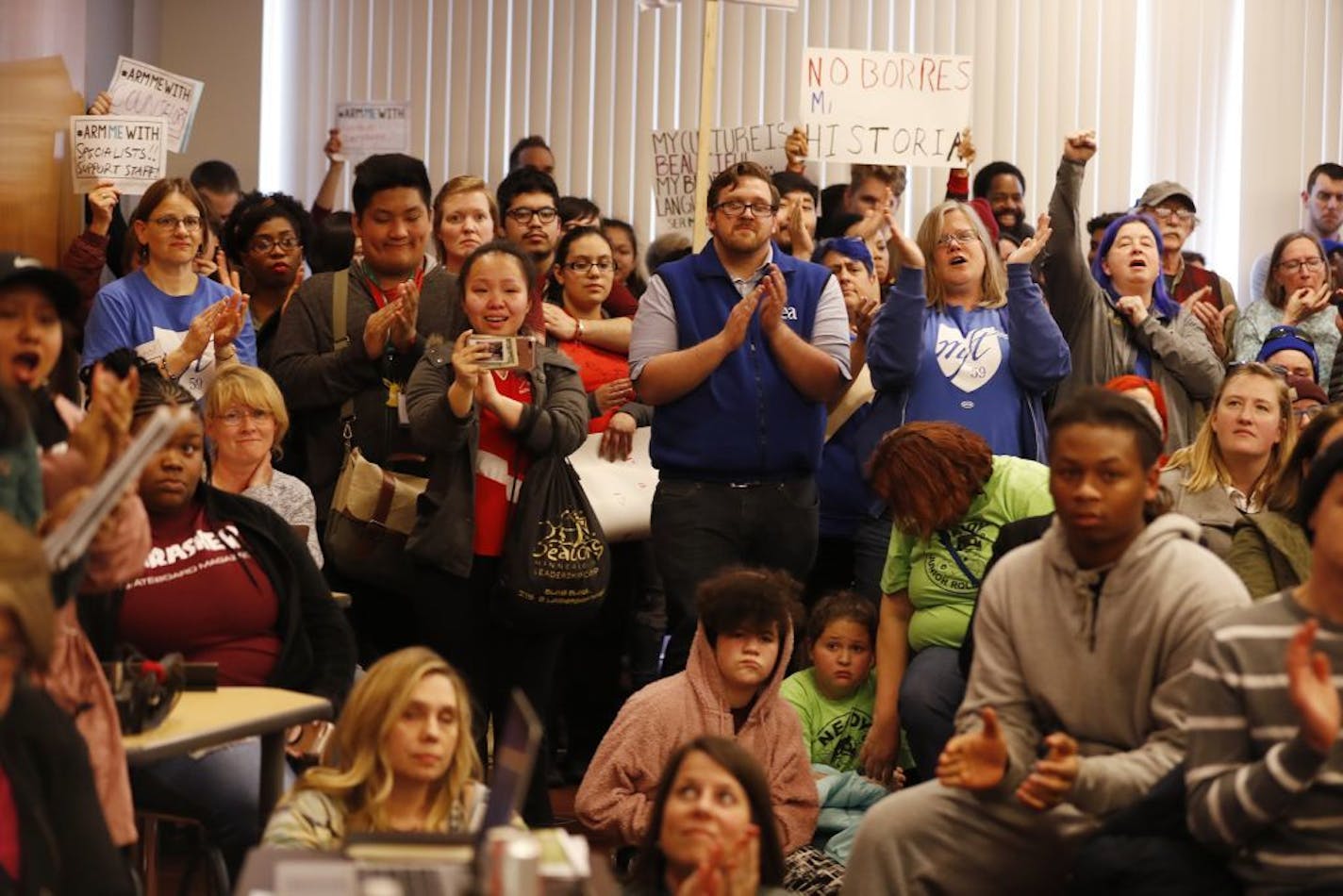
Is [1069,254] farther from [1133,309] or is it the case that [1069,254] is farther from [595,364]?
[595,364]

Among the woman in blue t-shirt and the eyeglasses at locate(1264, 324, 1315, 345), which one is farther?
the eyeglasses at locate(1264, 324, 1315, 345)

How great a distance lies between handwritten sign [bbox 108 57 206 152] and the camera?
6250 mm

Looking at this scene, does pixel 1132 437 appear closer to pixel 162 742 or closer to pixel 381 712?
pixel 381 712

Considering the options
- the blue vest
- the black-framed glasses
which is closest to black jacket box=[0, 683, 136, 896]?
the blue vest

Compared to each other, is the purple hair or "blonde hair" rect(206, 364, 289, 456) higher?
the purple hair

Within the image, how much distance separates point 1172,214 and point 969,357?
2236mm

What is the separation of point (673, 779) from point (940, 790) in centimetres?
46

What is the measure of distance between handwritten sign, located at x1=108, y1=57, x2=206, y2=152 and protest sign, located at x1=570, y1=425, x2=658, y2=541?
1.86 metres

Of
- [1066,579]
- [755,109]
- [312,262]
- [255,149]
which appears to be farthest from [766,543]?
[255,149]

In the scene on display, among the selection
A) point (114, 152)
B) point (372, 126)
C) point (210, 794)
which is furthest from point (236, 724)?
point (372, 126)

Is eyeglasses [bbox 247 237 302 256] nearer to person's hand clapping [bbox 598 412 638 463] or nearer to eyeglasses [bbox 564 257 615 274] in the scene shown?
eyeglasses [bbox 564 257 615 274]

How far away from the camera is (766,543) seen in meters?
4.79

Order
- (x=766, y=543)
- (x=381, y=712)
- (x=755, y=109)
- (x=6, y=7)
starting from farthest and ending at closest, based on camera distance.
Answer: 1. (x=755, y=109)
2. (x=6, y=7)
3. (x=766, y=543)
4. (x=381, y=712)

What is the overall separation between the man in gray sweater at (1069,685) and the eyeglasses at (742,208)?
165 centimetres
